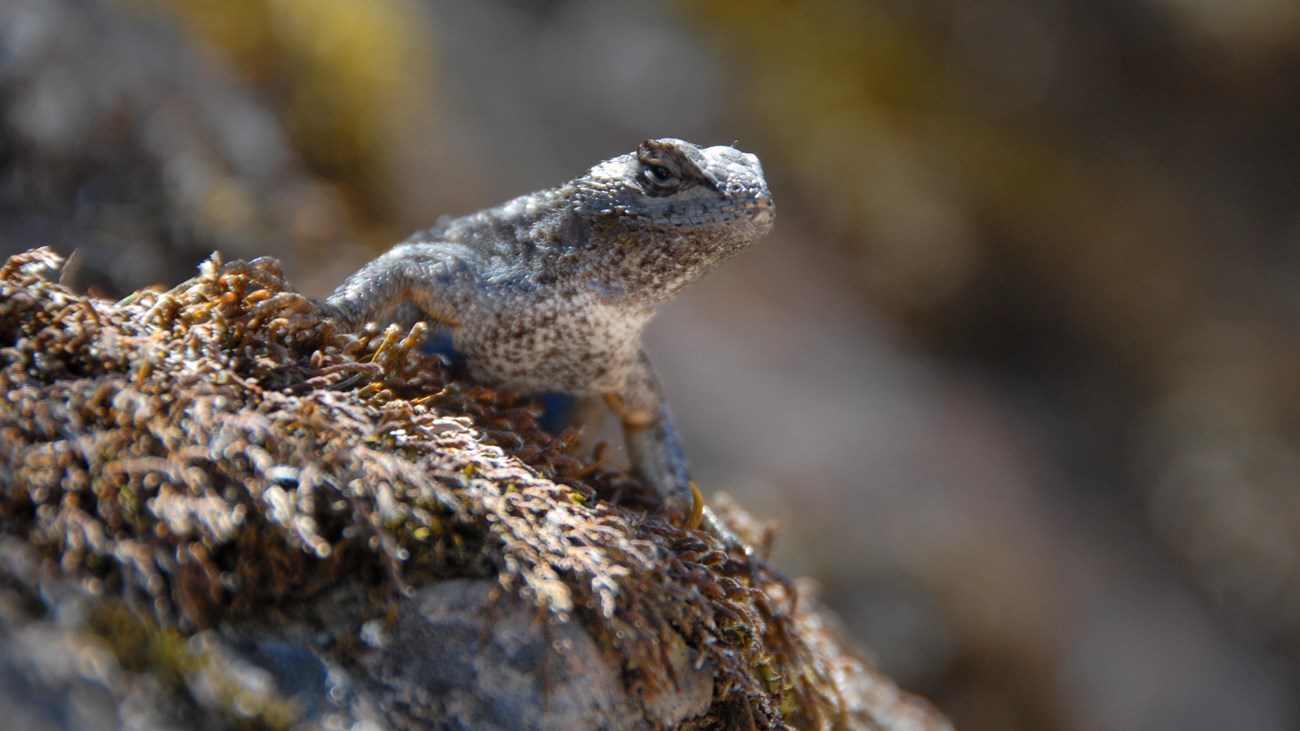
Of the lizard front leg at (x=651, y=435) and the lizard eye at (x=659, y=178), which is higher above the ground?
the lizard eye at (x=659, y=178)

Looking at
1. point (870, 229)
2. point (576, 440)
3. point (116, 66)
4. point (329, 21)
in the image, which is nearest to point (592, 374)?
point (576, 440)

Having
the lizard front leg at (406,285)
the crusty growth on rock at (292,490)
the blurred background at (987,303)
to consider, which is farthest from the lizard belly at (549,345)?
the blurred background at (987,303)

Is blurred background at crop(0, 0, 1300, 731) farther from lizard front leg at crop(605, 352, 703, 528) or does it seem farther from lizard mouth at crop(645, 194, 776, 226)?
lizard mouth at crop(645, 194, 776, 226)

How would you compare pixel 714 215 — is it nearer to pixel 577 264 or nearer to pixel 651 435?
pixel 577 264

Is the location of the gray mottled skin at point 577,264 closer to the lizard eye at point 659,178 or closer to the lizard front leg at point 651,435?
the lizard eye at point 659,178

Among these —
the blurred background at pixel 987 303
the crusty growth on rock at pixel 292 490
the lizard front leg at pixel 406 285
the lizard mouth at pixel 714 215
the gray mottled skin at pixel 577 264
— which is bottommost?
the crusty growth on rock at pixel 292 490

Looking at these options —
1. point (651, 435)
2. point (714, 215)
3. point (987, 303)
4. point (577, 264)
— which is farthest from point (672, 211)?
point (987, 303)

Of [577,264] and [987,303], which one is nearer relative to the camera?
[577,264]

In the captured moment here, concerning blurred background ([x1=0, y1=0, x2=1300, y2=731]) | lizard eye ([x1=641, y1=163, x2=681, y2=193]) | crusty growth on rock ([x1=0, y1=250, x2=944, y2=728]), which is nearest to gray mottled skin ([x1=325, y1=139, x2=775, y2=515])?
lizard eye ([x1=641, y1=163, x2=681, y2=193])
